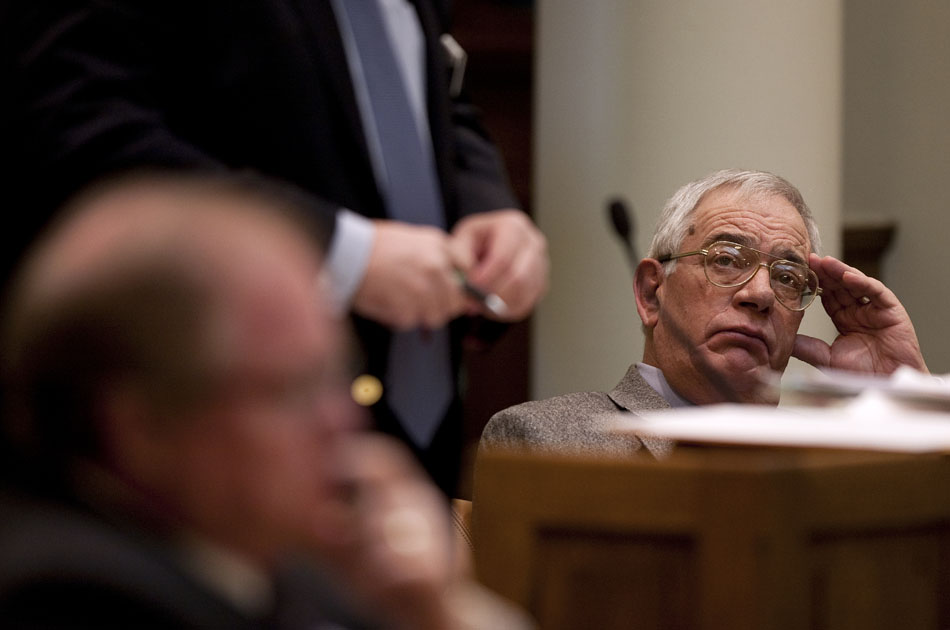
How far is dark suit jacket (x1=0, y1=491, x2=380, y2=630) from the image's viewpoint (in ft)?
2.11

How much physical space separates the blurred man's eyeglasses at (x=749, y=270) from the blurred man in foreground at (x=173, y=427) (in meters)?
1.79

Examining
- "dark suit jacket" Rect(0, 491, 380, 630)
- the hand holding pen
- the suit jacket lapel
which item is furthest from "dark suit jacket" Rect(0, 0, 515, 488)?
"dark suit jacket" Rect(0, 491, 380, 630)

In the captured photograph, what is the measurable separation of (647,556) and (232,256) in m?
0.58

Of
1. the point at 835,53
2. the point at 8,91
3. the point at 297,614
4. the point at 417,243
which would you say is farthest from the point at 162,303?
the point at 835,53

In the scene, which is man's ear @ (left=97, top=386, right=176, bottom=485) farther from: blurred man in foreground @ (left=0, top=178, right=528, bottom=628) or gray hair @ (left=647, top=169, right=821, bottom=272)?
gray hair @ (left=647, top=169, right=821, bottom=272)

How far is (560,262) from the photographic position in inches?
139

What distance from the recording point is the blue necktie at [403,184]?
138 cm

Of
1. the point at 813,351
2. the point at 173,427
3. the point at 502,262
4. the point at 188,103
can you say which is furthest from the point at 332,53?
the point at 813,351

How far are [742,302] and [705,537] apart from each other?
1.37 meters

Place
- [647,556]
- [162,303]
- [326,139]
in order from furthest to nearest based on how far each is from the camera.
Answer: [326,139], [647,556], [162,303]

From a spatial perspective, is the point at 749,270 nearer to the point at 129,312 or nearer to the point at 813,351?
the point at 813,351

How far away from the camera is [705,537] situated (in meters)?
1.14

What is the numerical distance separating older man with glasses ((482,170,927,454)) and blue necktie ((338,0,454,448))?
95cm

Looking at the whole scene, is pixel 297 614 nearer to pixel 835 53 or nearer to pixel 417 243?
pixel 417 243
